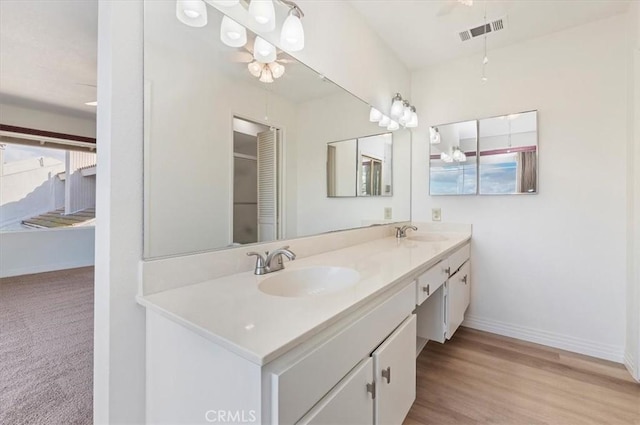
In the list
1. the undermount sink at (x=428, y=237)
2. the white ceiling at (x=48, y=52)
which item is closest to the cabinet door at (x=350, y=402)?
the undermount sink at (x=428, y=237)

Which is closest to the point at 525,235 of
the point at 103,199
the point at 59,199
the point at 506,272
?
the point at 506,272

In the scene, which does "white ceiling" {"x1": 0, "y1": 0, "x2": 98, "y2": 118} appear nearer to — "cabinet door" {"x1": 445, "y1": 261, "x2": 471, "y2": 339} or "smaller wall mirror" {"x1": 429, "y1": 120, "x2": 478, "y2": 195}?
"smaller wall mirror" {"x1": 429, "y1": 120, "x2": 478, "y2": 195}

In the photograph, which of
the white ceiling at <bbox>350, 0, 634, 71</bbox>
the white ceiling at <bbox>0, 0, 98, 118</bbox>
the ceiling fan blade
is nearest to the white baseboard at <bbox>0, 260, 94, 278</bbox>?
the white ceiling at <bbox>0, 0, 98, 118</bbox>

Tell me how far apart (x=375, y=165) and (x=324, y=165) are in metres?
0.67

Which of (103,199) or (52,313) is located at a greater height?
(103,199)

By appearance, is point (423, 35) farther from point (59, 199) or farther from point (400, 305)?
point (59, 199)

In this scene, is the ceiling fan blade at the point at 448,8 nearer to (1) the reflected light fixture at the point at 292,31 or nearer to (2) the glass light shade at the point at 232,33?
(1) the reflected light fixture at the point at 292,31

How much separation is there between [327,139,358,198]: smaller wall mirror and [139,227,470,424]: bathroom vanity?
740 mm

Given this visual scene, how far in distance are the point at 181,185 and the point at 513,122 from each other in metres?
2.44

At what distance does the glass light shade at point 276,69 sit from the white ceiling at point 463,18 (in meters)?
0.86

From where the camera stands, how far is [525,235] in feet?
7.13

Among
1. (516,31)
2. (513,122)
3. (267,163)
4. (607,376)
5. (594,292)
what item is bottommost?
(607,376)

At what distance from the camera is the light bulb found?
7.62ft

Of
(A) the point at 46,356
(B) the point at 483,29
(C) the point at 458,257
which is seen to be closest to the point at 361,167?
(C) the point at 458,257
